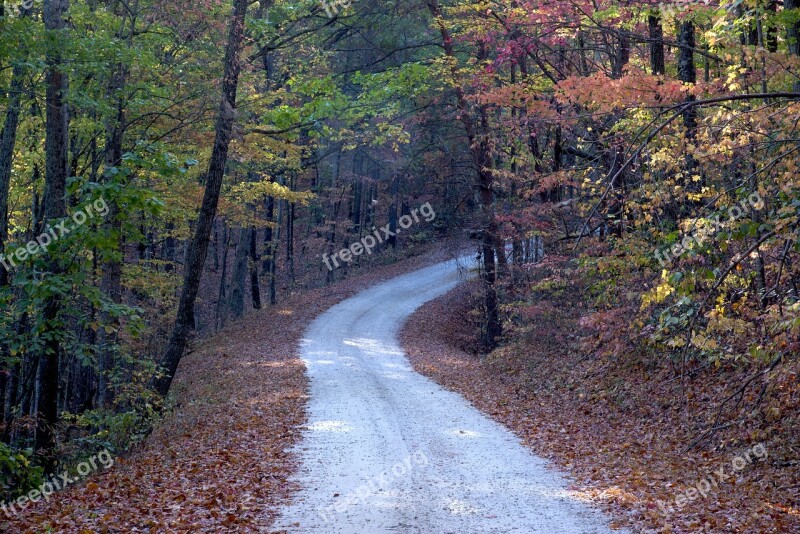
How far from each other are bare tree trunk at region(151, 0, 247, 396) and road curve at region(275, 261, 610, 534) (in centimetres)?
295

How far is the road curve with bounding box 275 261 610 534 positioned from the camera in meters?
6.79

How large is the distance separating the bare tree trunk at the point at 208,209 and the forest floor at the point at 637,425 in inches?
243

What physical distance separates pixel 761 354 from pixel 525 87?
10243mm

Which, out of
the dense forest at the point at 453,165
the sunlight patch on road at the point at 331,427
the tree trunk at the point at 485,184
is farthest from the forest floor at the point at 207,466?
the tree trunk at the point at 485,184

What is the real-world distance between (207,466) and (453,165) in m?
14.7

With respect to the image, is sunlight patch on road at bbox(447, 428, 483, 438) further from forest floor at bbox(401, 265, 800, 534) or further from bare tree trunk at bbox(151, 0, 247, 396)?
bare tree trunk at bbox(151, 0, 247, 396)

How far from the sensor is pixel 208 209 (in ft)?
41.0

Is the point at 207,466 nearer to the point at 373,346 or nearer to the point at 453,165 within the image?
the point at 373,346

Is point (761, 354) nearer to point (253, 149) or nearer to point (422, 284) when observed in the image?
point (253, 149)

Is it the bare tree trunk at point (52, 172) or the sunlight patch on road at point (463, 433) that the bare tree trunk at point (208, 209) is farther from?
the sunlight patch on road at point (463, 433)

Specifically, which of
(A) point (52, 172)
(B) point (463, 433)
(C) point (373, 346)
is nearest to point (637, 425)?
(B) point (463, 433)

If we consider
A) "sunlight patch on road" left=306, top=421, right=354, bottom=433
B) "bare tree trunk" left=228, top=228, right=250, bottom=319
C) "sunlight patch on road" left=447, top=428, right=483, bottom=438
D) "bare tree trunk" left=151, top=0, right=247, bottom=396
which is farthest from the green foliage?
"bare tree trunk" left=228, top=228, right=250, bottom=319

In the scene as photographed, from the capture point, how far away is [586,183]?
1319 cm

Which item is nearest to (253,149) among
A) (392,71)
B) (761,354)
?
(392,71)
